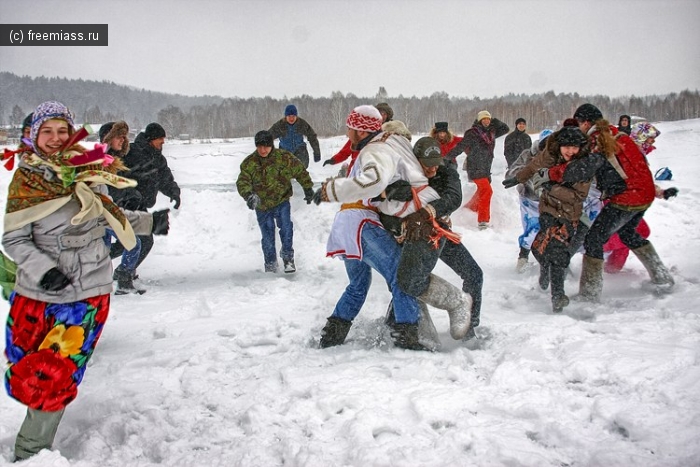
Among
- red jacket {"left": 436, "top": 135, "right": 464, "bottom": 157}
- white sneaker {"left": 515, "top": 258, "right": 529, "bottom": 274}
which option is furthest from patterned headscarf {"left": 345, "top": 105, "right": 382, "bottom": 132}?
red jacket {"left": 436, "top": 135, "right": 464, "bottom": 157}

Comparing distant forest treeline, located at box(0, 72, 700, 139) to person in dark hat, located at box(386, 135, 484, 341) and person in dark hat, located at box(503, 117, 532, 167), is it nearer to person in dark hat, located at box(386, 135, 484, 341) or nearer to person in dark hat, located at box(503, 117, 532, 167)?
person in dark hat, located at box(503, 117, 532, 167)

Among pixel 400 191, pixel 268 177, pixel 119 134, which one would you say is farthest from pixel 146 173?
pixel 400 191

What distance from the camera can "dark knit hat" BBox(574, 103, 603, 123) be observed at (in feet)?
14.2

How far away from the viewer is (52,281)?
234cm

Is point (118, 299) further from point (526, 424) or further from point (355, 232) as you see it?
point (526, 424)

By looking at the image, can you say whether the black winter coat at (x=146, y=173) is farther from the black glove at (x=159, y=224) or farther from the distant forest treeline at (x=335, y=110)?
the distant forest treeline at (x=335, y=110)

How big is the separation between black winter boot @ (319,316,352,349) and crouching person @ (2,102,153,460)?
171 centimetres

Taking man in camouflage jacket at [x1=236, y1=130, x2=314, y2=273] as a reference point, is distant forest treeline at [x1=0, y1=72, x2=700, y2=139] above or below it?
above

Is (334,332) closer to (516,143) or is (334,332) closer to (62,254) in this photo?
(62,254)

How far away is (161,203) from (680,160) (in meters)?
13.1

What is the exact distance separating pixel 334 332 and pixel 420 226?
1.12 meters

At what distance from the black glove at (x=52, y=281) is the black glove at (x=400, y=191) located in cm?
210

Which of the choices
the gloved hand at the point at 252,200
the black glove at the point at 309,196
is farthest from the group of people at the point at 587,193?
the gloved hand at the point at 252,200

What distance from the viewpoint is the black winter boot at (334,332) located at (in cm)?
386
